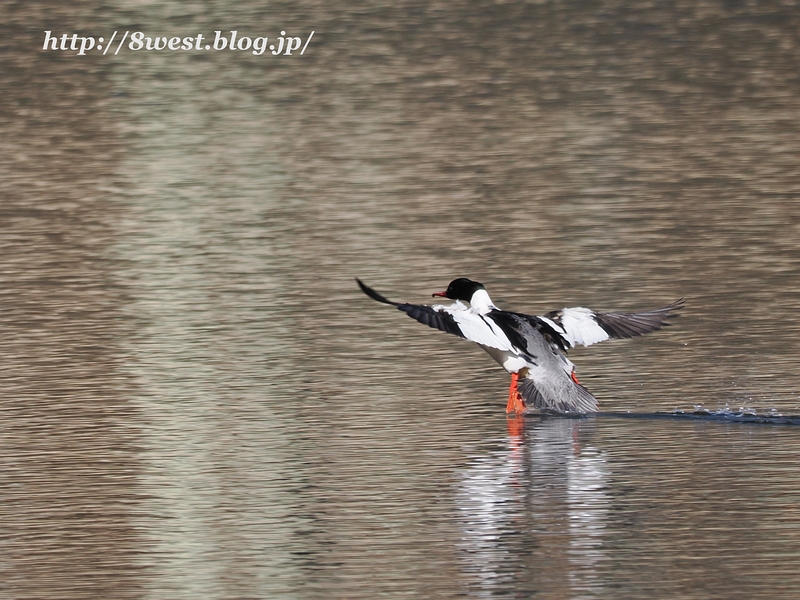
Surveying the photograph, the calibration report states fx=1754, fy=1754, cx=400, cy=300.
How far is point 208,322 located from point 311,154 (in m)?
6.76

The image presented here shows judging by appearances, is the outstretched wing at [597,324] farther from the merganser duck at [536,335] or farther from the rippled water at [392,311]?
the rippled water at [392,311]

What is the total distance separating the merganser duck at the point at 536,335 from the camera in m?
9.17

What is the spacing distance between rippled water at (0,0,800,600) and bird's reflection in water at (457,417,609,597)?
0.02 meters

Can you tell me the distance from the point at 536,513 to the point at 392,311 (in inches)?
208

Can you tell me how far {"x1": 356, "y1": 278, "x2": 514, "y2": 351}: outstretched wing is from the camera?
9039 mm

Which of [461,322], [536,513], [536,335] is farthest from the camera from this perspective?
[536,335]

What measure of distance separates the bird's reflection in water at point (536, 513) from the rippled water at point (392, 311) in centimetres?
2

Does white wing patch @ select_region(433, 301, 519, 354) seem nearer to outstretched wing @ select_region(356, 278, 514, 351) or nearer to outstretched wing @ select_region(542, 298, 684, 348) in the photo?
outstretched wing @ select_region(356, 278, 514, 351)

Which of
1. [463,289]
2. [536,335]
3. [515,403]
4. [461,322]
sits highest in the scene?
[463,289]

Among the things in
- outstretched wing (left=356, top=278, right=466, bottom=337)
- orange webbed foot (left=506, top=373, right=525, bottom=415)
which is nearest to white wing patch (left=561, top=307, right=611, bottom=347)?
orange webbed foot (left=506, top=373, right=525, bottom=415)

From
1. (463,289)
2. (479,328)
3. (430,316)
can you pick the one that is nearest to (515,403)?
(479,328)

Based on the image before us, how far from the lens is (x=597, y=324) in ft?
32.2

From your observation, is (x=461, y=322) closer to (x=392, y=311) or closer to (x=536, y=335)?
(x=536, y=335)

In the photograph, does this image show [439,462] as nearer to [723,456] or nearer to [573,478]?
[573,478]
